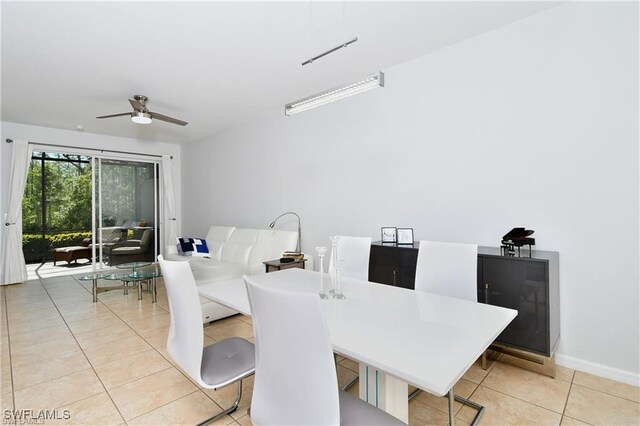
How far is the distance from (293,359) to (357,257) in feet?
5.46

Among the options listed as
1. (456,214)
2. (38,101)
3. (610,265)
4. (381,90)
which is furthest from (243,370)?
(38,101)

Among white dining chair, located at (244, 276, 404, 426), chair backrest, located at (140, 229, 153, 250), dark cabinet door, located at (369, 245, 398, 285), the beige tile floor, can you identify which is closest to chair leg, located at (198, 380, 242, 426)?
the beige tile floor

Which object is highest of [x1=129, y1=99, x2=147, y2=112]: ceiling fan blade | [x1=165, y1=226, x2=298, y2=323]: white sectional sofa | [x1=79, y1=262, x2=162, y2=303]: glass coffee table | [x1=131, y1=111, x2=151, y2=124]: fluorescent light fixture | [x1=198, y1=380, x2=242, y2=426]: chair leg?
[x1=129, y1=99, x2=147, y2=112]: ceiling fan blade

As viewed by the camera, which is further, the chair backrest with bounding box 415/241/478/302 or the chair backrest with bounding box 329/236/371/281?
the chair backrest with bounding box 329/236/371/281

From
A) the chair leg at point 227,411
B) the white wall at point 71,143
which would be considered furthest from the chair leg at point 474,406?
the white wall at point 71,143

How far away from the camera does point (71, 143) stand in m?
5.77

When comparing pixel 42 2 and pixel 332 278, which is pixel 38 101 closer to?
pixel 42 2

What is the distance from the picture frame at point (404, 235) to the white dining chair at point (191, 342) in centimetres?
190

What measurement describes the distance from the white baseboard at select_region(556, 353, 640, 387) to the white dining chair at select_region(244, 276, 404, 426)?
2059mm

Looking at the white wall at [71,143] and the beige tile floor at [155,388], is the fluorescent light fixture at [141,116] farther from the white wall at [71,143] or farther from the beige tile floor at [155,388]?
the white wall at [71,143]

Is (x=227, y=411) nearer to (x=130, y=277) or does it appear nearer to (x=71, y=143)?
(x=130, y=277)

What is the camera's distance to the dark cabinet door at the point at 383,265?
291 cm

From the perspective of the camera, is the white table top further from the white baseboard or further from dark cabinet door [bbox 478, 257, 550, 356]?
the white baseboard

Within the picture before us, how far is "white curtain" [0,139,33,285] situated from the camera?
16.8 feet
